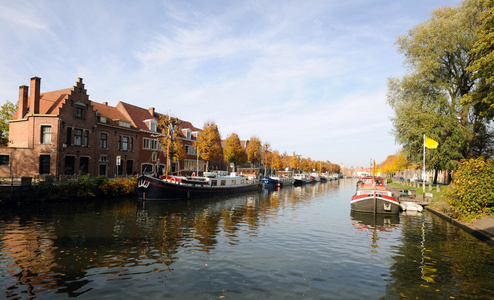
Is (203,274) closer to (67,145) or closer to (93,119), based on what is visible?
(67,145)

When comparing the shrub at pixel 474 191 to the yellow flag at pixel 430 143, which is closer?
the shrub at pixel 474 191

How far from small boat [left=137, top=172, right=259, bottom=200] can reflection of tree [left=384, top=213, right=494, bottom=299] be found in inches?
922

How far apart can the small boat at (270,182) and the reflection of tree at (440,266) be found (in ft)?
157

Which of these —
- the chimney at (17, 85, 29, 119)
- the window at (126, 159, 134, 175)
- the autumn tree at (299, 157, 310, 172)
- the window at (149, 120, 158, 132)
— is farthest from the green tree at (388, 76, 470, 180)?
the autumn tree at (299, 157, 310, 172)

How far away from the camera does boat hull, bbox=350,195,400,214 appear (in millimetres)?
23906

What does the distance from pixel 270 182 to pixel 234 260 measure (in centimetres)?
5476

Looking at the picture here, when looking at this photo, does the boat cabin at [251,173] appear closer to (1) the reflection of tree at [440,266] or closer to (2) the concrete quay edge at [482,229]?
(2) the concrete quay edge at [482,229]

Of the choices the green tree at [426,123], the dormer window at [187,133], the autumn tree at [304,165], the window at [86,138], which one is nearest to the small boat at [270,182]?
the dormer window at [187,133]

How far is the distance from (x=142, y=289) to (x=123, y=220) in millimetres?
12222

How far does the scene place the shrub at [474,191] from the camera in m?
17.7

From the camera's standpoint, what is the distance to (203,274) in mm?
9727

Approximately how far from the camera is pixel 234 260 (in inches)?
447

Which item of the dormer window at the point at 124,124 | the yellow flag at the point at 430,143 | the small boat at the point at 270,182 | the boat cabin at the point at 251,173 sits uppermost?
the dormer window at the point at 124,124

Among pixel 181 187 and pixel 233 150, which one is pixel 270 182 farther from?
pixel 181 187
